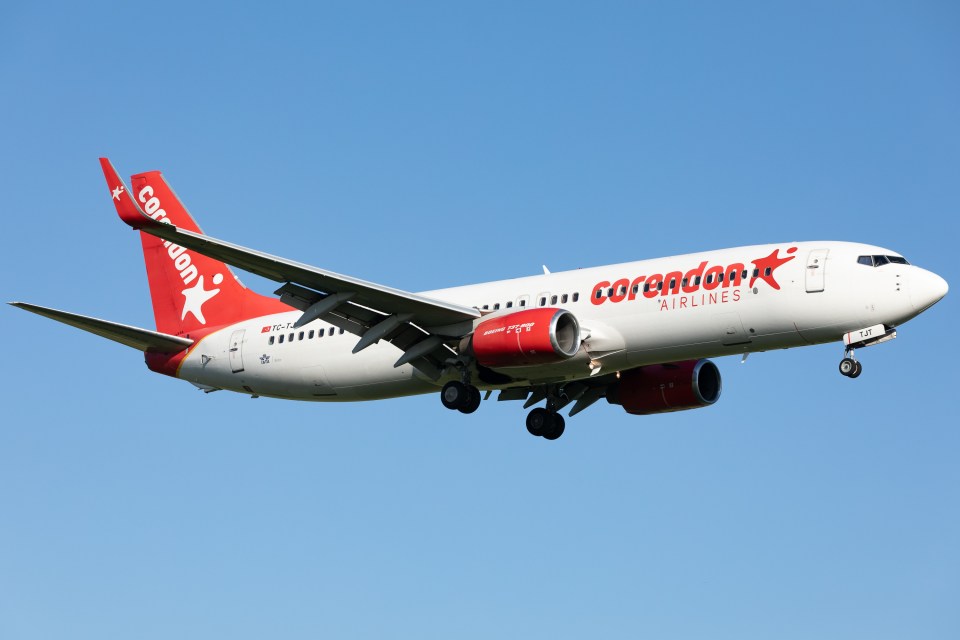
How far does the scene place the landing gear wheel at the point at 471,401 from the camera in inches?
1513

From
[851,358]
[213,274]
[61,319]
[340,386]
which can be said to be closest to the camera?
[851,358]

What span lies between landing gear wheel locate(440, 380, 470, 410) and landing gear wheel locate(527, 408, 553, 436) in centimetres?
405

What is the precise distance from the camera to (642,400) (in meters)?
41.0

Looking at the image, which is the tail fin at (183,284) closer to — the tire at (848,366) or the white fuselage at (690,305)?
the white fuselage at (690,305)

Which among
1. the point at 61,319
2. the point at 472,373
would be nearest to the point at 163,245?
the point at 61,319

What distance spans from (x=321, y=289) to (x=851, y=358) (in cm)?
1409

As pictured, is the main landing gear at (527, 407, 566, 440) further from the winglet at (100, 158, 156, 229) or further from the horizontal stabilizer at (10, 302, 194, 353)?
the winglet at (100, 158, 156, 229)

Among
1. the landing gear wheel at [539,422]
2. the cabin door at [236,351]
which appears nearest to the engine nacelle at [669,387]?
the landing gear wheel at [539,422]

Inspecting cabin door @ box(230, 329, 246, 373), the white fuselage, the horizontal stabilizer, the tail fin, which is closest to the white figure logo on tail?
the tail fin

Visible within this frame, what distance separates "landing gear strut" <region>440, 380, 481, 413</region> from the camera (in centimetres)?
3841

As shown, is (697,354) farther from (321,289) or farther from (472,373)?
(321,289)

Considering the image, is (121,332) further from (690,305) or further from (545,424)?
(690,305)

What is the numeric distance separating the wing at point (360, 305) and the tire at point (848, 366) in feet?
32.6

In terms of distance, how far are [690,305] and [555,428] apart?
8.05 metres
